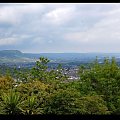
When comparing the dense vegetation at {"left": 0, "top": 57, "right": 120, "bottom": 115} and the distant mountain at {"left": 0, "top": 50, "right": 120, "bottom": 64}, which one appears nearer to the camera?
the dense vegetation at {"left": 0, "top": 57, "right": 120, "bottom": 115}

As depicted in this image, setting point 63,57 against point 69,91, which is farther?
point 63,57

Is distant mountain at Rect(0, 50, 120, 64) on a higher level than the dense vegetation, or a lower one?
higher

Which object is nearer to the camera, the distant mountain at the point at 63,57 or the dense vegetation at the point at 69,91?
the dense vegetation at the point at 69,91

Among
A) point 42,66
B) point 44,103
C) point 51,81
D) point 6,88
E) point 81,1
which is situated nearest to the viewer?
point 81,1

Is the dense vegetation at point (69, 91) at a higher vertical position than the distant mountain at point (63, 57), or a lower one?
lower

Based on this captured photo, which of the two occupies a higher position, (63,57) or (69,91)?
(63,57)

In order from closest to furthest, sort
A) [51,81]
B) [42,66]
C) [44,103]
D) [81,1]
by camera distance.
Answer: [81,1], [44,103], [51,81], [42,66]

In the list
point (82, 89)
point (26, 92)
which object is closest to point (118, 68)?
point (82, 89)
